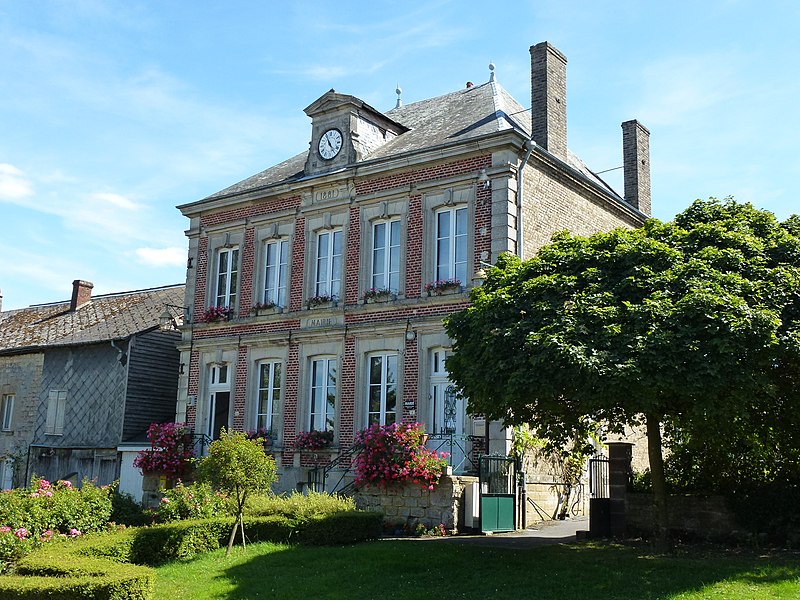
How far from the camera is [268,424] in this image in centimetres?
2056

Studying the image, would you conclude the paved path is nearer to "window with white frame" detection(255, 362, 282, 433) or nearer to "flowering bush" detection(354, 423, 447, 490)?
"flowering bush" detection(354, 423, 447, 490)

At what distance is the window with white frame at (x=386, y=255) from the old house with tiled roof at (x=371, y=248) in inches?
1.4

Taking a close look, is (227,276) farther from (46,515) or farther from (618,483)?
(618,483)

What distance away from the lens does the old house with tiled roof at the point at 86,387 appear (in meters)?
24.5

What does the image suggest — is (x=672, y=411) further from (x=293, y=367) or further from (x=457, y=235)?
(x=293, y=367)

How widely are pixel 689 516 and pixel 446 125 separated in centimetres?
1052

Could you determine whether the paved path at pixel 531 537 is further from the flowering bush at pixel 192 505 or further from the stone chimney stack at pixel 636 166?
the stone chimney stack at pixel 636 166

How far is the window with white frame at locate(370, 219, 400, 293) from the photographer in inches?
749

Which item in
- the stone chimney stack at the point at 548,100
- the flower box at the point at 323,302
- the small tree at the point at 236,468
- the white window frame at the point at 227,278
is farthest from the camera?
the white window frame at the point at 227,278

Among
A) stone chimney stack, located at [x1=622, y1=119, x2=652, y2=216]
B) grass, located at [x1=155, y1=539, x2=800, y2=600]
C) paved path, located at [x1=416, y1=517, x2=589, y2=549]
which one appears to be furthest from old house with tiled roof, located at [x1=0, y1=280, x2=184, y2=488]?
stone chimney stack, located at [x1=622, y1=119, x2=652, y2=216]

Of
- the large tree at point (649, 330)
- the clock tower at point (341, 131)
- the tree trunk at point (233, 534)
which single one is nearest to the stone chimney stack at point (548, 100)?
the clock tower at point (341, 131)

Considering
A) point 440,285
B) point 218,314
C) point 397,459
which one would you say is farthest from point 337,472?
point 218,314

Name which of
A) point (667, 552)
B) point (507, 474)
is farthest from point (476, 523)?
point (667, 552)

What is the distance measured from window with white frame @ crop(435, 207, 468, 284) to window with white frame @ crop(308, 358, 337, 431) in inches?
138
